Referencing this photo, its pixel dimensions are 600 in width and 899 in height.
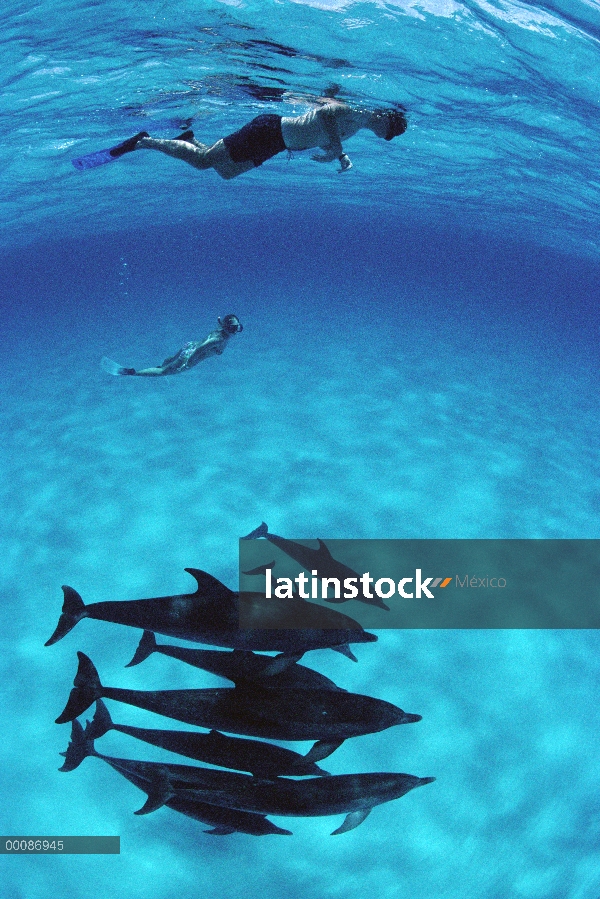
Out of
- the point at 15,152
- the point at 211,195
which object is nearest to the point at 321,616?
the point at 15,152

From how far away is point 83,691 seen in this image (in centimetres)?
418

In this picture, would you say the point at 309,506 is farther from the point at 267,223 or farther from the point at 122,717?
the point at 267,223

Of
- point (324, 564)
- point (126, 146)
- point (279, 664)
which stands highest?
point (126, 146)

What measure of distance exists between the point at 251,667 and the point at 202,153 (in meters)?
7.21

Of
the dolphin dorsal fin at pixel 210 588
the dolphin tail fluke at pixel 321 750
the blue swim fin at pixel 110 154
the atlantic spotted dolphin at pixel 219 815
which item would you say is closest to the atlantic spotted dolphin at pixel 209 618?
the dolphin dorsal fin at pixel 210 588

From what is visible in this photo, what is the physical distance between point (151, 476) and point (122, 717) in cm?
646

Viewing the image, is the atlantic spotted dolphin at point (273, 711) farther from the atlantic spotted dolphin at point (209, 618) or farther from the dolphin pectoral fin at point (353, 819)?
the dolphin pectoral fin at point (353, 819)

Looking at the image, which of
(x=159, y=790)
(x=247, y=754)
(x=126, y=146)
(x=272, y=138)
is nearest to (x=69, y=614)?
(x=159, y=790)

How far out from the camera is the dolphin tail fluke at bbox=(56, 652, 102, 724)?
4.12m

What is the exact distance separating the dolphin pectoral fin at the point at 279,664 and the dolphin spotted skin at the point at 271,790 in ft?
2.57

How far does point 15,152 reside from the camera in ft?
63.5

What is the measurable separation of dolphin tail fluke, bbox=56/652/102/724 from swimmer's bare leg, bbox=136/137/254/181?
265 inches

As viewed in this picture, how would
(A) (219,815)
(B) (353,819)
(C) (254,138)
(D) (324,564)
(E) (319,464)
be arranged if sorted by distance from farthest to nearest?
(E) (319,464) < (C) (254,138) < (D) (324,564) < (B) (353,819) < (A) (219,815)

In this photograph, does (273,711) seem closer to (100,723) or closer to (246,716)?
(246,716)
